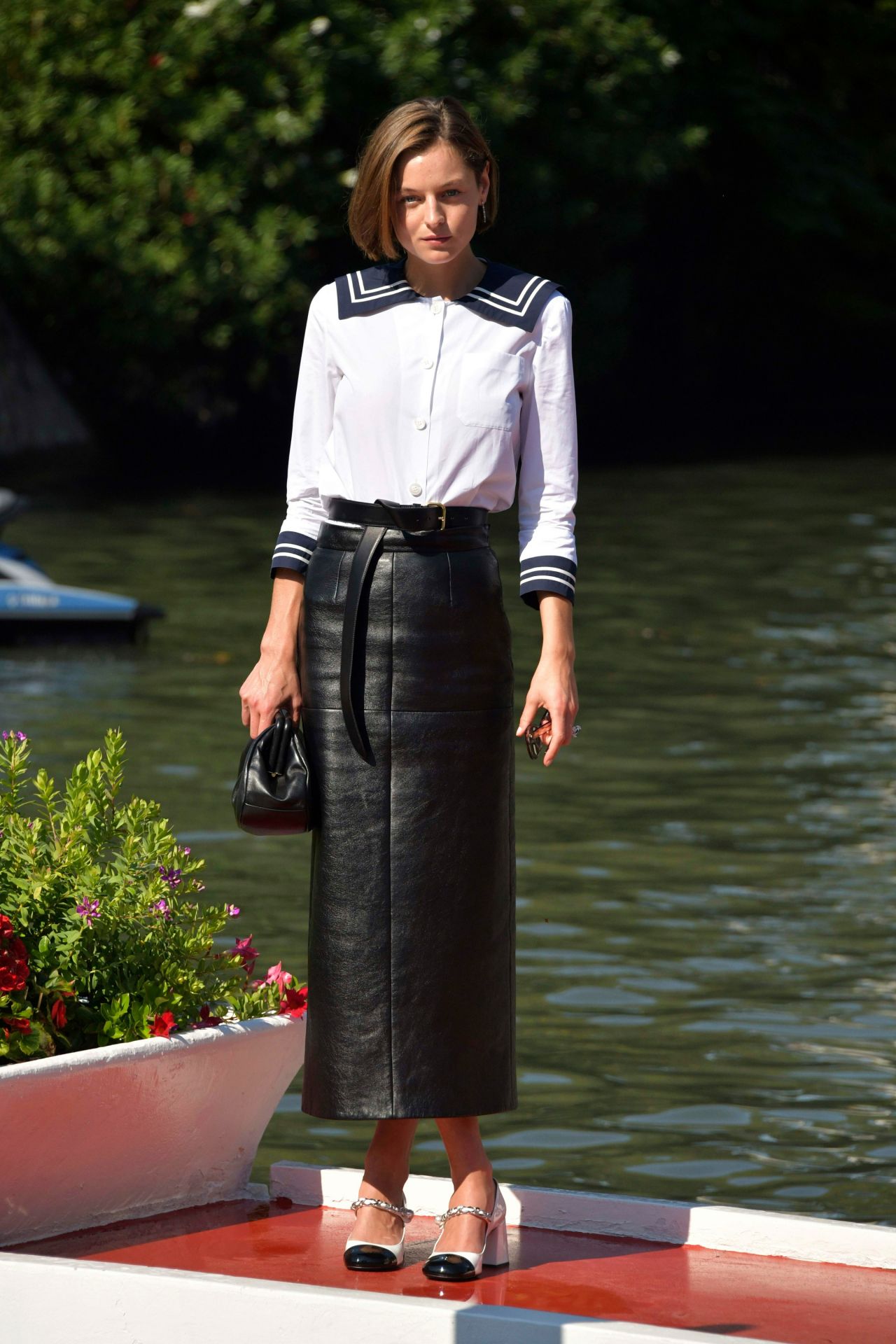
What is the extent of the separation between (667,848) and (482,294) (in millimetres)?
5698

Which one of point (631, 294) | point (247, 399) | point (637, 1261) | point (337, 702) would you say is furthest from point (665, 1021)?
point (631, 294)

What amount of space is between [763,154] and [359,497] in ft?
119

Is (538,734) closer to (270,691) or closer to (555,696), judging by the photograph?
(555,696)

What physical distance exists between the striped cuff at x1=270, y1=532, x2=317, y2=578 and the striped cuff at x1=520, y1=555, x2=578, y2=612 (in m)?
0.41

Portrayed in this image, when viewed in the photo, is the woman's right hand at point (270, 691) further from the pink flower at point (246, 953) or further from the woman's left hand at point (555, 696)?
the pink flower at point (246, 953)

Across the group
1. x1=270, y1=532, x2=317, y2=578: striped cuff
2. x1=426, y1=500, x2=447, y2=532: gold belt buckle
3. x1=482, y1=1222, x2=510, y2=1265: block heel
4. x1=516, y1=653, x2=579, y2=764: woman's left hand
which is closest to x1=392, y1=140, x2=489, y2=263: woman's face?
x1=426, y1=500, x2=447, y2=532: gold belt buckle

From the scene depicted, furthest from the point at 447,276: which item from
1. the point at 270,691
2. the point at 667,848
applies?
the point at 667,848

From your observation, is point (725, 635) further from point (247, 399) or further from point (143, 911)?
point (247, 399)

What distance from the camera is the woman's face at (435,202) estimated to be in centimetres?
408

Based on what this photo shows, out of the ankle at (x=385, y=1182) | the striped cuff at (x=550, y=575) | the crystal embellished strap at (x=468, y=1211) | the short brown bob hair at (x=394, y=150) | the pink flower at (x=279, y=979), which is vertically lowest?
the crystal embellished strap at (x=468, y=1211)

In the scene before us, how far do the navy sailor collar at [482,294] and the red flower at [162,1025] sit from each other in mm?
1390

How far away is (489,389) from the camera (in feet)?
13.3

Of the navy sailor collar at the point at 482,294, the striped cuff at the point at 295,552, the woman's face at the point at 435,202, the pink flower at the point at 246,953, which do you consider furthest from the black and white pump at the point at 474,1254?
the woman's face at the point at 435,202

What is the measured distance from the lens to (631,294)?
126 feet
